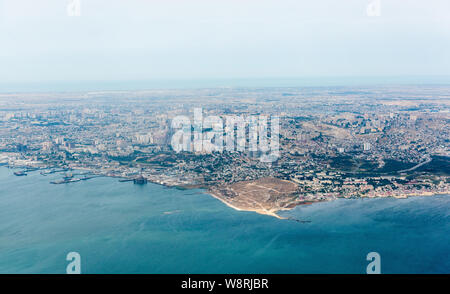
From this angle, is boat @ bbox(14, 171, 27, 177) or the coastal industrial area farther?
boat @ bbox(14, 171, 27, 177)

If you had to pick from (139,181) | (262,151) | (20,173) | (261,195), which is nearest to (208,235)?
(261,195)

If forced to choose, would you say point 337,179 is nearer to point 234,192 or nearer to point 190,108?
point 234,192

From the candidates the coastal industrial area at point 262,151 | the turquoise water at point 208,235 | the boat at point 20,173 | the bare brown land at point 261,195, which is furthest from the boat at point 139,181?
the boat at point 20,173

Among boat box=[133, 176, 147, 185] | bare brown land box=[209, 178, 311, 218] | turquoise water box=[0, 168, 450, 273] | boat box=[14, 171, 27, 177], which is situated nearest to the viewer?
turquoise water box=[0, 168, 450, 273]

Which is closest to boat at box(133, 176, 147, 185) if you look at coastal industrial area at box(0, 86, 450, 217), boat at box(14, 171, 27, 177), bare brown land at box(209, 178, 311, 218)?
coastal industrial area at box(0, 86, 450, 217)

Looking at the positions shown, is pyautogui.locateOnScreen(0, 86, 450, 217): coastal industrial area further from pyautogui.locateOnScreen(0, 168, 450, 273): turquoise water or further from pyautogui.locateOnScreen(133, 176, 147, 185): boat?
pyautogui.locateOnScreen(0, 168, 450, 273): turquoise water
